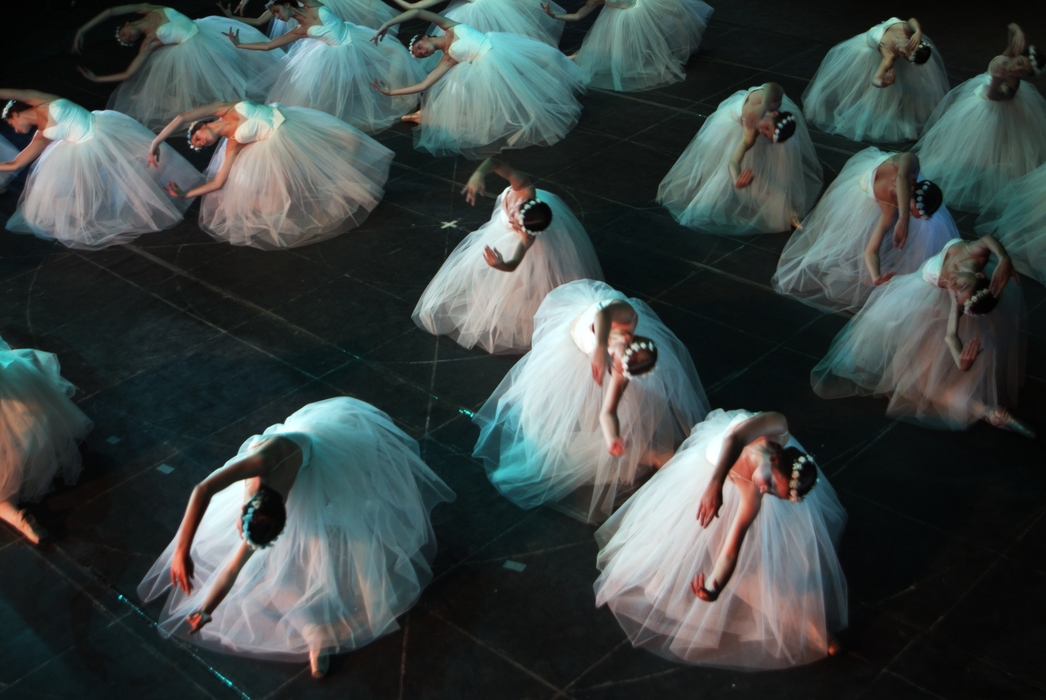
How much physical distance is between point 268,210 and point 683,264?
251cm

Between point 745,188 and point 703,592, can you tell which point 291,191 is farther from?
point 703,592

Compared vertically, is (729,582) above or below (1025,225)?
below

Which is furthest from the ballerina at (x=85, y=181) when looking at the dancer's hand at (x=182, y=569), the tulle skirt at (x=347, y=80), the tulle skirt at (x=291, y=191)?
the dancer's hand at (x=182, y=569)

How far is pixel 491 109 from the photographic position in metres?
7.16

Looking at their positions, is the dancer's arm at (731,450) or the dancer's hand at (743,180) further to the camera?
the dancer's hand at (743,180)

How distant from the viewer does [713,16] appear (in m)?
9.73

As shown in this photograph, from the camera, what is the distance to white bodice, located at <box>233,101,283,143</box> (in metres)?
6.03

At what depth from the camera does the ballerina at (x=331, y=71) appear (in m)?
7.49

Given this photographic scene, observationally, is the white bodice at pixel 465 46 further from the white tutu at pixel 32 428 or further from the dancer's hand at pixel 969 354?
the dancer's hand at pixel 969 354

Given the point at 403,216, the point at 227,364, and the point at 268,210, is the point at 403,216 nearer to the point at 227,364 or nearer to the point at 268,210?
the point at 268,210

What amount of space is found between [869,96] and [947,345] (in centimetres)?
334

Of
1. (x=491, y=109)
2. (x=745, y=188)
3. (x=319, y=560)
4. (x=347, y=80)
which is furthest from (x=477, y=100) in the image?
(x=319, y=560)

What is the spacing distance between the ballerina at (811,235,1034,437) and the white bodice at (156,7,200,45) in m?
5.64

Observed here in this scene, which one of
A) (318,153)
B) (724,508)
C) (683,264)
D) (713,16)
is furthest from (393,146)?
(724,508)
